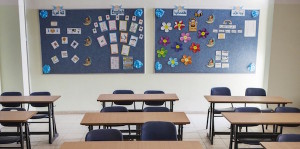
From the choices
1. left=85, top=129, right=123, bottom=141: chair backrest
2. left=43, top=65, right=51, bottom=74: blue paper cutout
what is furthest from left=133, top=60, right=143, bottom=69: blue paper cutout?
left=85, top=129, right=123, bottom=141: chair backrest

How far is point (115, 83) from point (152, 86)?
2.93 feet

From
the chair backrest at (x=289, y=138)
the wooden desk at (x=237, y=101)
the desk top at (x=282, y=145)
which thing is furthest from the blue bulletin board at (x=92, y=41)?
the desk top at (x=282, y=145)

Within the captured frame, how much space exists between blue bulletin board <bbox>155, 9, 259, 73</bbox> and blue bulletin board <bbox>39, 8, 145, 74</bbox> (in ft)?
1.81

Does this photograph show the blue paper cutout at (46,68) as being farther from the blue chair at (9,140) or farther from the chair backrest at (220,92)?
the chair backrest at (220,92)

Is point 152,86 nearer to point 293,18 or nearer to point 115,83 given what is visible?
point 115,83

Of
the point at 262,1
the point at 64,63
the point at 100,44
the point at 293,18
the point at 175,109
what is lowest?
the point at 175,109

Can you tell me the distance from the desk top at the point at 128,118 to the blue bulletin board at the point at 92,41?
2611 millimetres

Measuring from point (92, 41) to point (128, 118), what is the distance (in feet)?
10.2

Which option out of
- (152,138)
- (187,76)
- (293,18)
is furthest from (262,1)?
(152,138)

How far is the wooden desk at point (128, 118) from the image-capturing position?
339 centimetres

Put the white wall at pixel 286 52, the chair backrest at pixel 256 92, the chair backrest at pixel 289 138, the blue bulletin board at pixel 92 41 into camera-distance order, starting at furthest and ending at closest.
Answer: the blue bulletin board at pixel 92 41 → the white wall at pixel 286 52 → the chair backrest at pixel 256 92 → the chair backrest at pixel 289 138

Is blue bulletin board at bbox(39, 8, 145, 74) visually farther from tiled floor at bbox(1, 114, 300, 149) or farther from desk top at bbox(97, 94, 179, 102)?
desk top at bbox(97, 94, 179, 102)

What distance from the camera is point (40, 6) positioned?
6.07 m

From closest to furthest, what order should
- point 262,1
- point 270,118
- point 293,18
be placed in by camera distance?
1. point 270,118
2. point 293,18
3. point 262,1
